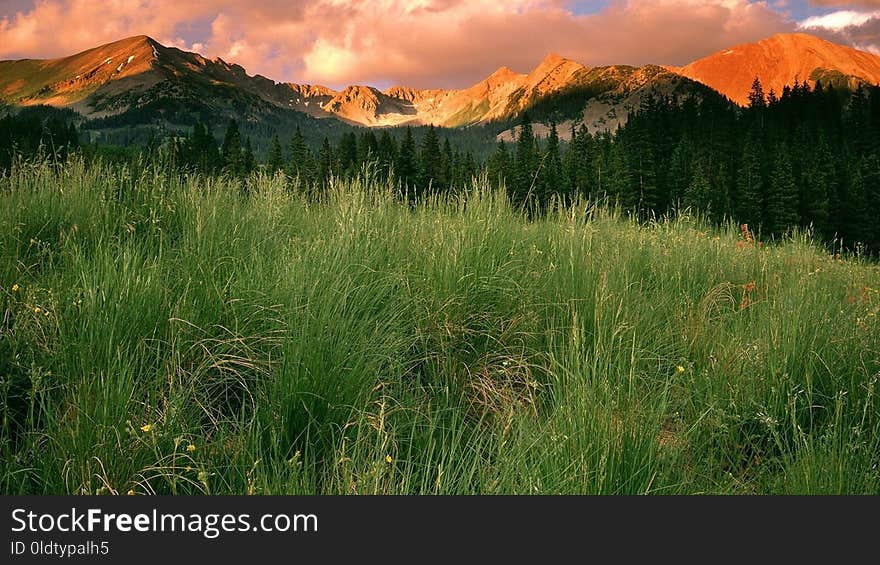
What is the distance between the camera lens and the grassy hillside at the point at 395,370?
2355mm

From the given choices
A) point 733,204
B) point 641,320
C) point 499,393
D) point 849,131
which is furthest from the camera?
point 849,131

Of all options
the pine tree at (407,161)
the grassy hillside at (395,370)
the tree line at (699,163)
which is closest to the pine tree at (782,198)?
the tree line at (699,163)

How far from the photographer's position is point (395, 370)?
3330mm


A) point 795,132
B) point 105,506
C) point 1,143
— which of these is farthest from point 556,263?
point 795,132

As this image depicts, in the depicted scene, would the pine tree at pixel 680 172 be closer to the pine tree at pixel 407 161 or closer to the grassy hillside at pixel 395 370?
the pine tree at pixel 407 161

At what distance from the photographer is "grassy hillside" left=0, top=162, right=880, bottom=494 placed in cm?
236

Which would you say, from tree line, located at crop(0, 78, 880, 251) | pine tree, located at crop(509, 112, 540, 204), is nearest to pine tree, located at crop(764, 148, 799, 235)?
tree line, located at crop(0, 78, 880, 251)

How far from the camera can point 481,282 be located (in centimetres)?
421

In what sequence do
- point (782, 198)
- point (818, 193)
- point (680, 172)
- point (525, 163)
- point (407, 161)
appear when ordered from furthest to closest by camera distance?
point (680, 172) < point (525, 163) < point (818, 193) < point (782, 198) < point (407, 161)

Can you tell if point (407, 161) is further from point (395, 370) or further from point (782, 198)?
point (395, 370)

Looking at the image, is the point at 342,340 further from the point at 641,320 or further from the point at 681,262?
the point at 681,262

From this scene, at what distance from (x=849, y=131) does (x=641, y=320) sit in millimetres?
110733

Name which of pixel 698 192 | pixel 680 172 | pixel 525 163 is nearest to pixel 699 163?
pixel 680 172

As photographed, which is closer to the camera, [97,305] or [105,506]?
[105,506]
